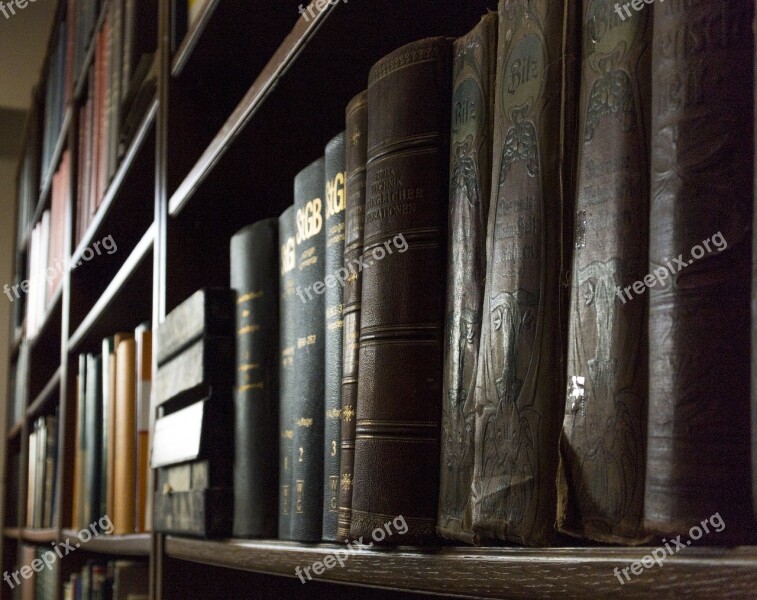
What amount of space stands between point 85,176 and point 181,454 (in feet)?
3.06

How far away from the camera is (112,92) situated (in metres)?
1.44

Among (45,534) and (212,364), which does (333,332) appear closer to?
(212,364)

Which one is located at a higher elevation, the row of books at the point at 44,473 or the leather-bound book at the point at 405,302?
the leather-bound book at the point at 405,302

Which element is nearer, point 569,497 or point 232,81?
point 569,497

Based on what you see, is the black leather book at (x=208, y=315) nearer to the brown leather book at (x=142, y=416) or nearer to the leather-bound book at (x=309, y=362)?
the leather-bound book at (x=309, y=362)

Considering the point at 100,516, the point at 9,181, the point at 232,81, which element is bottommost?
the point at 100,516

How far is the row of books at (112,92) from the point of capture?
50.8 inches

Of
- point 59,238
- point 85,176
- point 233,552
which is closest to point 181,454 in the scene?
point 233,552

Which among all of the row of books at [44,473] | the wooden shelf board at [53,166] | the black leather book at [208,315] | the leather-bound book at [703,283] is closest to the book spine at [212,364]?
the black leather book at [208,315]

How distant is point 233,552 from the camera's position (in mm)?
750

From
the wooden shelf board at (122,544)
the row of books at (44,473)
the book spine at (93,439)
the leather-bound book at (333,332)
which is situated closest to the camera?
the leather-bound book at (333,332)

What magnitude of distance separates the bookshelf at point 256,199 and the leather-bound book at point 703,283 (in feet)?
0.08

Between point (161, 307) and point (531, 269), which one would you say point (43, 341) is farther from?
point (531, 269)

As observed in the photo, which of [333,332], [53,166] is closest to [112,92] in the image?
[53,166]
